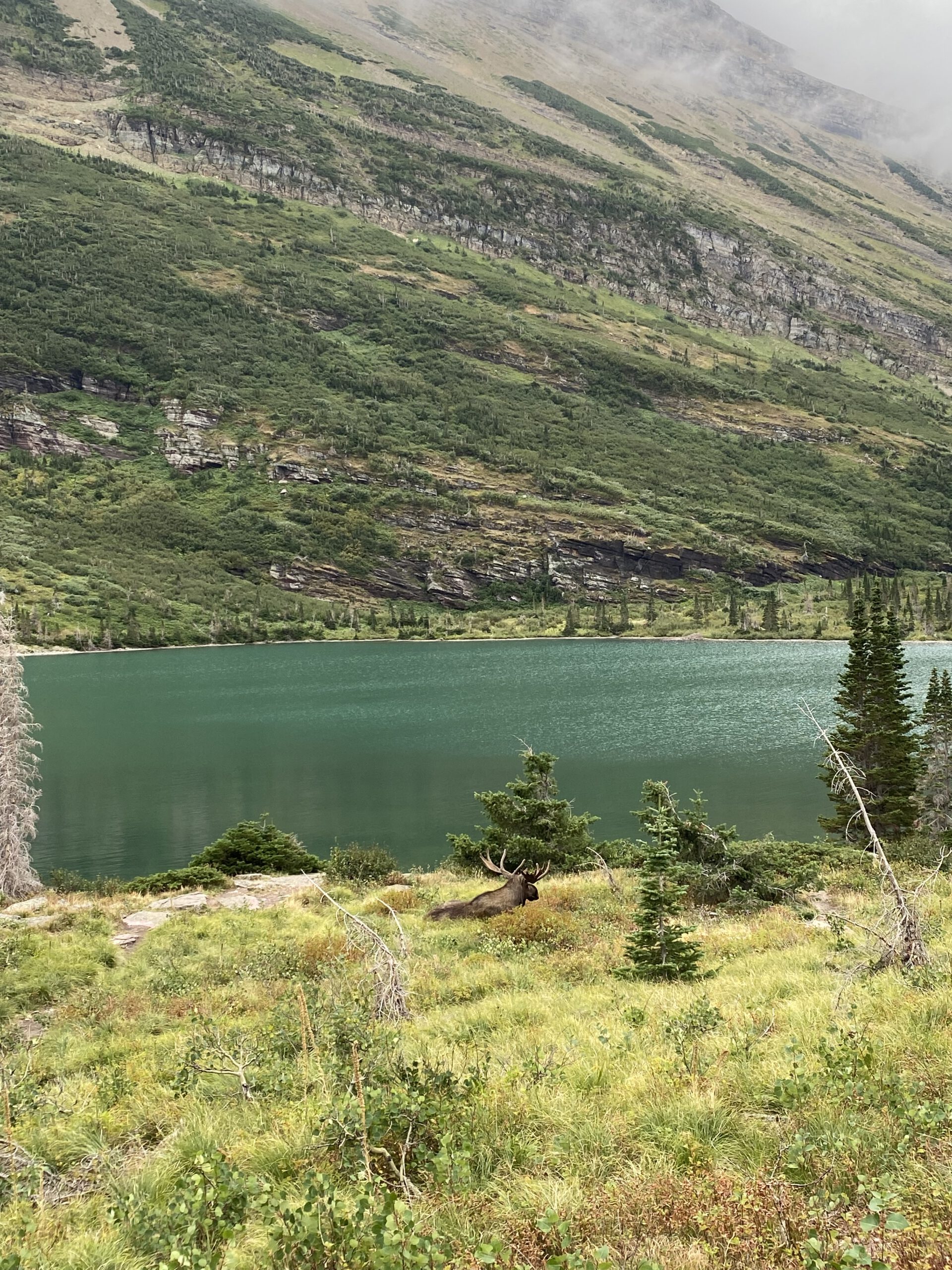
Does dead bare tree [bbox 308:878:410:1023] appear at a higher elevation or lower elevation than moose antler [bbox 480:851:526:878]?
higher

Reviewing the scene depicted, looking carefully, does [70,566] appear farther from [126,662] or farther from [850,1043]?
[850,1043]

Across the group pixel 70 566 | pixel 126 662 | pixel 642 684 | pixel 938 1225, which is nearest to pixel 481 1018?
pixel 938 1225

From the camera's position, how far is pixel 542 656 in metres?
121

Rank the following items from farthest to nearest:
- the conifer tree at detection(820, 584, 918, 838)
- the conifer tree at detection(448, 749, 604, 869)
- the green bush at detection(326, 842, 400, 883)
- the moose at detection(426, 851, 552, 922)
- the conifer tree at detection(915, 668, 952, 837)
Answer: the conifer tree at detection(915, 668, 952, 837) < the conifer tree at detection(820, 584, 918, 838) < the green bush at detection(326, 842, 400, 883) < the conifer tree at detection(448, 749, 604, 869) < the moose at detection(426, 851, 552, 922)

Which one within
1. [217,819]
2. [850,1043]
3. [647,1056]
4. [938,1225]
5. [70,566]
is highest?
[70,566]

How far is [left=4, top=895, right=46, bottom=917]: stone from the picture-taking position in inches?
853

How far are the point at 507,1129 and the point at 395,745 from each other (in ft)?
178

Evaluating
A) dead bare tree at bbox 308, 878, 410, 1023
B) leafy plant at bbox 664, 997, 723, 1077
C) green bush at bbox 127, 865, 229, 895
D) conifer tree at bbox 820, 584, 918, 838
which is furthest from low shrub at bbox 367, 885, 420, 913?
conifer tree at bbox 820, 584, 918, 838

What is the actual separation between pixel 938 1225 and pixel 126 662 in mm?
130540

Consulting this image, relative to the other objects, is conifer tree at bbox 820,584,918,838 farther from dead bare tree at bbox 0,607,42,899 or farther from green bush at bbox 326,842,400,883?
dead bare tree at bbox 0,607,42,899

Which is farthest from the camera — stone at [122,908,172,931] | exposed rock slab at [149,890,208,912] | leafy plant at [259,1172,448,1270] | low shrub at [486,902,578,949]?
exposed rock slab at [149,890,208,912]

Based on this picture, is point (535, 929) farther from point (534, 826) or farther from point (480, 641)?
point (480, 641)

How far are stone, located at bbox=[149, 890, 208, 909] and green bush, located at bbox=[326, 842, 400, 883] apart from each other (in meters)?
4.45

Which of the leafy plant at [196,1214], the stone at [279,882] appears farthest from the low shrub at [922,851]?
the leafy plant at [196,1214]
